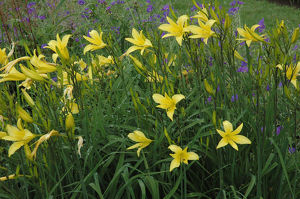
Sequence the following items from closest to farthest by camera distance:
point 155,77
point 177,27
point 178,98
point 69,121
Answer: point 69,121 → point 178,98 → point 177,27 → point 155,77

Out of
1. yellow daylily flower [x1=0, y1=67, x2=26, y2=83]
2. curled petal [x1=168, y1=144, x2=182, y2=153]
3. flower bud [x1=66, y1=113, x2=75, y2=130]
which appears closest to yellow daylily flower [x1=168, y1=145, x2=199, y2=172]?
curled petal [x1=168, y1=144, x2=182, y2=153]

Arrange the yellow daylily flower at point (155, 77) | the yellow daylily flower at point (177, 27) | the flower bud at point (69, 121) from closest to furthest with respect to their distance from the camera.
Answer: the flower bud at point (69, 121) → the yellow daylily flower at point (177, 27) → the yellow daylily flower at point (155, 77)

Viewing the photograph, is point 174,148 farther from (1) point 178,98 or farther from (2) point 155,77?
(2) point 155,77

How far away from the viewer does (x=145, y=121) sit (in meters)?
1.68

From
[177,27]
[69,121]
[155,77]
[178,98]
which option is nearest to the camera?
[69,121]

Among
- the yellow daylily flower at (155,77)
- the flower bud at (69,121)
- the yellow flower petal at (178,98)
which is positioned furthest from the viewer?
the yellow daylily flower at (155,77)

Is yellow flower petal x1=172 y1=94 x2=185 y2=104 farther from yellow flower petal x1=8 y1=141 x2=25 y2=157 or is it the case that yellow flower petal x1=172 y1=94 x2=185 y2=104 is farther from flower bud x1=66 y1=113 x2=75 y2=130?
yellow flower petal x1=8 y1=141 x2=25 y2=157

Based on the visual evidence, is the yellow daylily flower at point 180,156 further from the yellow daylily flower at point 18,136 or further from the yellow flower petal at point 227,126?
the yellow daylily flower at point 18,136

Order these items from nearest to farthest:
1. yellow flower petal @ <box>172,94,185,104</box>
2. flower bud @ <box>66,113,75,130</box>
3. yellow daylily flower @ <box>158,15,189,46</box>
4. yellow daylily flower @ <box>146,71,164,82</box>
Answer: flower bud @ <box>66,113,75,130</box> → yellow flower petal @ <box>172,94,185,104</box> → yellow daylily flower @ <box>158,15,189,46</box> → yellow daylily flower @ <box>146,71,164,82</box>

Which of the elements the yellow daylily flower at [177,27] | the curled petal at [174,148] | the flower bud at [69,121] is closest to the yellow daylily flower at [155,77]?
the yellow daylily flower at [177,27]

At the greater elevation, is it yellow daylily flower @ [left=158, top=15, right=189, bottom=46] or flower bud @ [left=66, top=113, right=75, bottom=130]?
yellow daylily flower @ [left=158, top=15, right=189, bottom=46]

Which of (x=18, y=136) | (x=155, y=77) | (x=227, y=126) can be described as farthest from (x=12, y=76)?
(x=227, y=126)

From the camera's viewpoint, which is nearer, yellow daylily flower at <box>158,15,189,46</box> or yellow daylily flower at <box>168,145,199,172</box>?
yellow daylily flower at <box>168,145,199,172</box>

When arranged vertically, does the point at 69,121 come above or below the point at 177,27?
below
